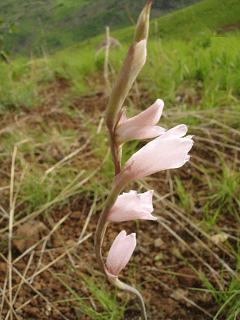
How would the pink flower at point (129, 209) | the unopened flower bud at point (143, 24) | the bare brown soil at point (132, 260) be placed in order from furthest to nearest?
the bare brown soil at point (132, 260) < the pink flower at point (129, 209) < the unopened flower bud at point (143, 24)

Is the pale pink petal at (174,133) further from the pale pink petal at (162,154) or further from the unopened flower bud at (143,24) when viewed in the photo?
the unopened flower bud at (143,24)

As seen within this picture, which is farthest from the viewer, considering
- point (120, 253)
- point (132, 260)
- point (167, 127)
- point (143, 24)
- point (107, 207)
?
point (167, 127)

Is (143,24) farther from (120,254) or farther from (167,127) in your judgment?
(167,127)

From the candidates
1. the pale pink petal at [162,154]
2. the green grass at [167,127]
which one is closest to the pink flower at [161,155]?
the pale pink petal at [162,154]

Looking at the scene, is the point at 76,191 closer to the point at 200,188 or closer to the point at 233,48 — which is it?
the point at 200,188

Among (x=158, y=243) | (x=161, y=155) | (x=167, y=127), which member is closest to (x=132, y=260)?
(x=158, y=243)
